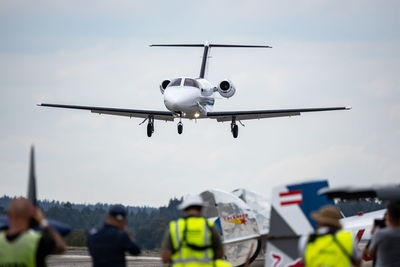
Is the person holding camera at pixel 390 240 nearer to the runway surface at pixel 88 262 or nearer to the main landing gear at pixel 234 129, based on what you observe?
the runway surface at pixel 88 262

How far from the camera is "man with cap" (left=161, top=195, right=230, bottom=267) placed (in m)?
9.50

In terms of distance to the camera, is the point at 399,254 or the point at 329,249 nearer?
the point at 329,249

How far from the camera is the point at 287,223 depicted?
9.62 metres

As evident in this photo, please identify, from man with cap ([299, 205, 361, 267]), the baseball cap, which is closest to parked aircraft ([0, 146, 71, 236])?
the baseball cap

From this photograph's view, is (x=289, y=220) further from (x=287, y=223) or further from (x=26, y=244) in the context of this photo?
(x=26, y=244)

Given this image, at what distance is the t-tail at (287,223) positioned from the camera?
9594 mm

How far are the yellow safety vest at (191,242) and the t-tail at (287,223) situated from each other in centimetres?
69

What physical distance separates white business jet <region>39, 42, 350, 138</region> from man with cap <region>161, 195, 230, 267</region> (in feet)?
131

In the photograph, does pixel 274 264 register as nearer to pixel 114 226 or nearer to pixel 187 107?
pixel 114 226

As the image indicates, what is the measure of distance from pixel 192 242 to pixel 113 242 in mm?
910

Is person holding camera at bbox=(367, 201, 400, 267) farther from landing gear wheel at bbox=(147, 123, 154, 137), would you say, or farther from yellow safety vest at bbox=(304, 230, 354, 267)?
landing gear wheel at bbox=(147, 123, 154, 137)

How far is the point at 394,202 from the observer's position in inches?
369

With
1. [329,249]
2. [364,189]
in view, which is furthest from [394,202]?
[329,249]

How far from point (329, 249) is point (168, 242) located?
1807mm
